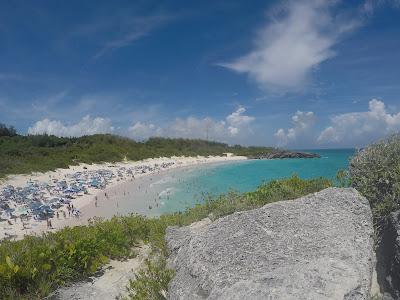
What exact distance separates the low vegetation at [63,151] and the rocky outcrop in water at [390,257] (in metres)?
36.7

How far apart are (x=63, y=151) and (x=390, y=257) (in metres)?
59.1

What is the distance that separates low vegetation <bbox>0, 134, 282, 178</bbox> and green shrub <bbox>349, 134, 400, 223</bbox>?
35802 mm

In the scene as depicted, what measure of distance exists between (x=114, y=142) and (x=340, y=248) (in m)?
76.9

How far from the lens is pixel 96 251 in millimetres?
8500

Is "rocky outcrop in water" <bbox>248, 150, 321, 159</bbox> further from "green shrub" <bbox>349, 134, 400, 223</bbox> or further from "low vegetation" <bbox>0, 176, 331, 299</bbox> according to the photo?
"green shrub" <bbox>349, 134, 400, 223</bbox>

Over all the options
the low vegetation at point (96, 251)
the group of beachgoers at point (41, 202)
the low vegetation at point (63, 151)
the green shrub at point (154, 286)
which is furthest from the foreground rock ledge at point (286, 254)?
the low vegetation at point (63, 151)

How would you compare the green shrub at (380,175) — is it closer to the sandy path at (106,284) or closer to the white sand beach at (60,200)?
the sandy path at (106,284)

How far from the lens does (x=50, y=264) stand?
7.65 m

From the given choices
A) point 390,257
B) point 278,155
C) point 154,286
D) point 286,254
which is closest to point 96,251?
point 154,286

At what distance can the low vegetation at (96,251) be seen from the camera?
6832mm

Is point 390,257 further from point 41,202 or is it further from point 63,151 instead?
point 63,151

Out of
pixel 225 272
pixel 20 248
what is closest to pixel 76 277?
pixel 20 248

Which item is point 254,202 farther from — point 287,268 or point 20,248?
point 20,248

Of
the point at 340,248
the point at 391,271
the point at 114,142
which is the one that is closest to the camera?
the point at 340,248
